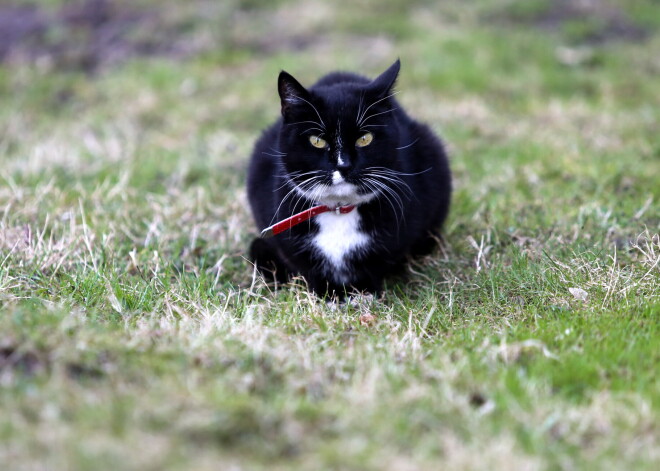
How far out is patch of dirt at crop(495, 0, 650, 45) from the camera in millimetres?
7879

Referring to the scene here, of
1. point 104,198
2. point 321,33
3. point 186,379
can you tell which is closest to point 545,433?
point 186,379

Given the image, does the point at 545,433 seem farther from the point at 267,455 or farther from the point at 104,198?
the point at 104,198

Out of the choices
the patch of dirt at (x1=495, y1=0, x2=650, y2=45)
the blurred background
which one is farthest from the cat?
the patch of dirt at (x1=495, y1=0, x2=650, y2=45)

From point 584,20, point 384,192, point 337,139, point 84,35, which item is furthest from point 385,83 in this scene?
point 84,35

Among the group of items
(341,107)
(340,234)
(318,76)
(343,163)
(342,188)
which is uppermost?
(341,107)

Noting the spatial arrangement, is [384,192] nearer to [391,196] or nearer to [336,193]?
[391,196]

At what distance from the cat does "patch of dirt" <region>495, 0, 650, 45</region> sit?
504cm

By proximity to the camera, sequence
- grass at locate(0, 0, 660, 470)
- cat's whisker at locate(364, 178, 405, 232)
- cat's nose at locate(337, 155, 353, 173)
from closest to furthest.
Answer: grass at locate(0, 0, 660, 470) < cat's nose at locate(337, 155, 353, 173) < cat's whisker at locate(364, 178, 405, 232)

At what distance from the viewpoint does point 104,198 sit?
450 centimetres

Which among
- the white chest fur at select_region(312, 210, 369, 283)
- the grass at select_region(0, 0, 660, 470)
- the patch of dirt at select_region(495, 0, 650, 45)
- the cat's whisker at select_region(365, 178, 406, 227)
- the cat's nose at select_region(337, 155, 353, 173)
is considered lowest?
the grass at select_region(0, 0, 660, 470)

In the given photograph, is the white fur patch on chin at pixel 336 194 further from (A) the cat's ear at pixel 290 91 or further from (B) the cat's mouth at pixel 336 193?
(A) the cat's ear at pixel 290 91

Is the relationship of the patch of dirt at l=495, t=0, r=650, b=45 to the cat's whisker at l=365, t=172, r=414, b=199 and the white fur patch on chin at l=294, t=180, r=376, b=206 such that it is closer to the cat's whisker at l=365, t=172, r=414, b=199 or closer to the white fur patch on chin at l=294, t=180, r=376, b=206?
the cat's whisker at l=365, t=172, r=414, b=199

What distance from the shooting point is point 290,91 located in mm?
3109

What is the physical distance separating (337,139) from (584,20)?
6.19 meters
